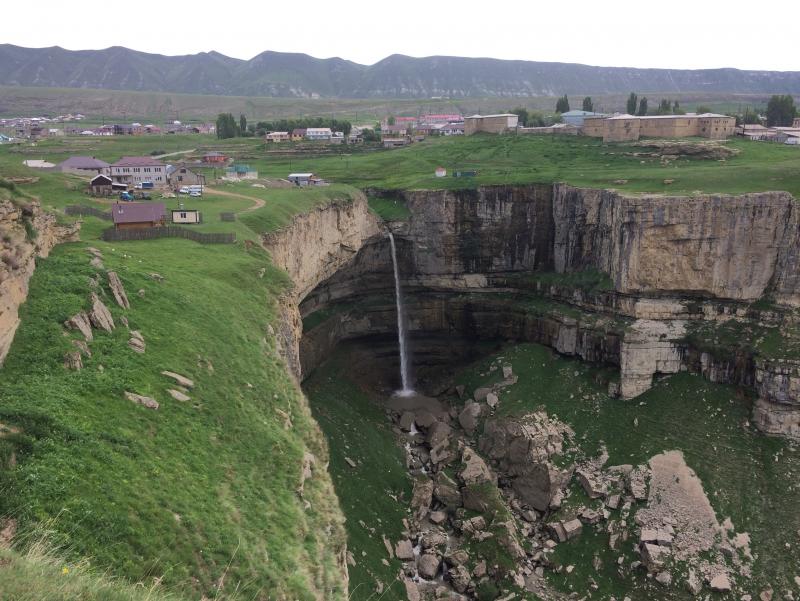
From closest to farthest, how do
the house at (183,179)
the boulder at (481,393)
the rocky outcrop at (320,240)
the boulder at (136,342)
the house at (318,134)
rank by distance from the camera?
1. the boulder at (136,342)
2. the rocky outcrop at (320,240)
3. the boulder at (481,393)
4. the house at (183,179)
5. the house at (318,134)

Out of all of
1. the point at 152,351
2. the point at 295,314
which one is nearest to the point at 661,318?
the point at 295,314

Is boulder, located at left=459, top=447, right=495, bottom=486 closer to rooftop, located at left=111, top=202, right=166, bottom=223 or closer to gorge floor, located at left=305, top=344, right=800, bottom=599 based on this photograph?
gorge floor, located at left=305, top=344, right=800, bottom=599

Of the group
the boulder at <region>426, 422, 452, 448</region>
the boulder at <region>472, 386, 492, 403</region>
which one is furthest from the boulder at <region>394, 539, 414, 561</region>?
the boulder at <region>472, 386, 492, 403</region>

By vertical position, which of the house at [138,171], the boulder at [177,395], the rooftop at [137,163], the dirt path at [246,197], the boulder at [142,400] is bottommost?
the boulder at [177,395]

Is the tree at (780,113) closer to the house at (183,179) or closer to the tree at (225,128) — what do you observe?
the tree at (225,128)

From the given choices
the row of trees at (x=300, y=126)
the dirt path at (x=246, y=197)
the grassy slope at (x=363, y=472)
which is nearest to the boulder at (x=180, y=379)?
the grassy slope at (x=363, y=472)

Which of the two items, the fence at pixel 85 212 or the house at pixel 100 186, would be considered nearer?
the fence at pixel 85 212
